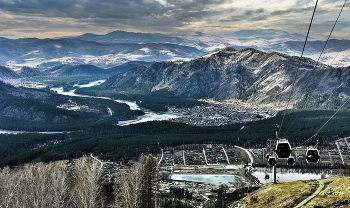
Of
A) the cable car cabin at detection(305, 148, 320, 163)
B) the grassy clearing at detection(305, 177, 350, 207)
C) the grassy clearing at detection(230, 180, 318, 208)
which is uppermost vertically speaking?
the cable car cabin at detection(305, 148, 320, 163)

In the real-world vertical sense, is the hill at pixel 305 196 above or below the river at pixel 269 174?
above

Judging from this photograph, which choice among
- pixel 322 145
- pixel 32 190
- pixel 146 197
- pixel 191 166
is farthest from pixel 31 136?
pixel 322 145

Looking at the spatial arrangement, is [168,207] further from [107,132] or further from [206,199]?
[107,132]

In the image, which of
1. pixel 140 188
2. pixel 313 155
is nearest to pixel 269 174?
pixel 140 188

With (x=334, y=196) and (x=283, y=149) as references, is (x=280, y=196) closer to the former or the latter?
(x=283, y=149)

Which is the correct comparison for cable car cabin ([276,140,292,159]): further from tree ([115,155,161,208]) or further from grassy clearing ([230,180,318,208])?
tree ([115,155,161,208])

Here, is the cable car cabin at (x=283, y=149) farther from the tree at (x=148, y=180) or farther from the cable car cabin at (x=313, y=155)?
the tree at (x=148, y=180)

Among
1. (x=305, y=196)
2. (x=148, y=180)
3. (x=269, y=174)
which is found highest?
(x=305, y=196)

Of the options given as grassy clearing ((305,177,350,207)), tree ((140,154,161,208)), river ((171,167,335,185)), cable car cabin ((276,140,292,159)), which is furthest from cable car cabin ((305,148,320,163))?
river ((171,167,335,185))

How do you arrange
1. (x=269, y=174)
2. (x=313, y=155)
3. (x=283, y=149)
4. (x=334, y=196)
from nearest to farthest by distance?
1. (x=334, y=196)
2. (x=283, y=149)
3. (x=313, y=155)
4. (x=269, y=174)

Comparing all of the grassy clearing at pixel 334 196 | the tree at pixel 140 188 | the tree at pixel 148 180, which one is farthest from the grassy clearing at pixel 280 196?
the tree at pixel 148 180

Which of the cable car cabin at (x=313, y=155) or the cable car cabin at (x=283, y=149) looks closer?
the cable car cabin at (x=283, y=149)
